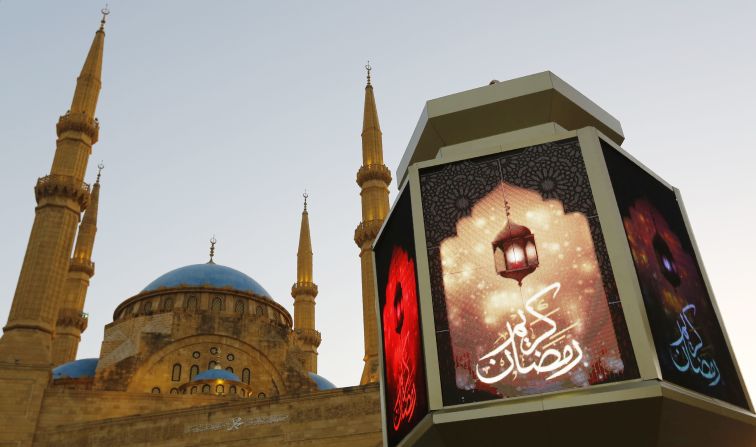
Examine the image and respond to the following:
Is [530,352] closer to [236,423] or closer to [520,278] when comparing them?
[520,278]

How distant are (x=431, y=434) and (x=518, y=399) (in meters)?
1.32

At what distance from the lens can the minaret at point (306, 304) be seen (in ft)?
140

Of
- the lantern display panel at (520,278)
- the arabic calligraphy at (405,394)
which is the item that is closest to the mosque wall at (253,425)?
the arabic calligraphy at (405,394)

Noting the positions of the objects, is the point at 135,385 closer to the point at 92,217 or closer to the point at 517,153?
the point at 92,217

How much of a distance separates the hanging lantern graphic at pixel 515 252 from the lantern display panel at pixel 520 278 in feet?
0.05

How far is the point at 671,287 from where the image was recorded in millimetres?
10039

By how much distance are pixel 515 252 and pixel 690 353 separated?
2.84 m

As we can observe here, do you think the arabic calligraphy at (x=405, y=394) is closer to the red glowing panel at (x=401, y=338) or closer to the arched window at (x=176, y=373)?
the red glowing panel at (x=401, y=338)

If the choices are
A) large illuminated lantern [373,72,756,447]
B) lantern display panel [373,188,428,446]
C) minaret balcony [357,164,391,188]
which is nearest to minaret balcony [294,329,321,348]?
minaret balcony [357,164,391,188]

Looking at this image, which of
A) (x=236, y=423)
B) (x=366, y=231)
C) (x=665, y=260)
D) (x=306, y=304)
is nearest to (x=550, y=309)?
(x=665, y=260)

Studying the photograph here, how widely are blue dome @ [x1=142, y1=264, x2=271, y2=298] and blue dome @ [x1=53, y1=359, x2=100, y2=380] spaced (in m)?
5.21

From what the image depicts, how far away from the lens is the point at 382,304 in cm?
1213

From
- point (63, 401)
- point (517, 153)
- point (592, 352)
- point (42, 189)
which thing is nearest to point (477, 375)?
point (592, 352)

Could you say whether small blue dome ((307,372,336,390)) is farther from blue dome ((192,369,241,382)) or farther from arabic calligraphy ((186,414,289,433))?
arabic calligraphy ((186,414,289,433))
